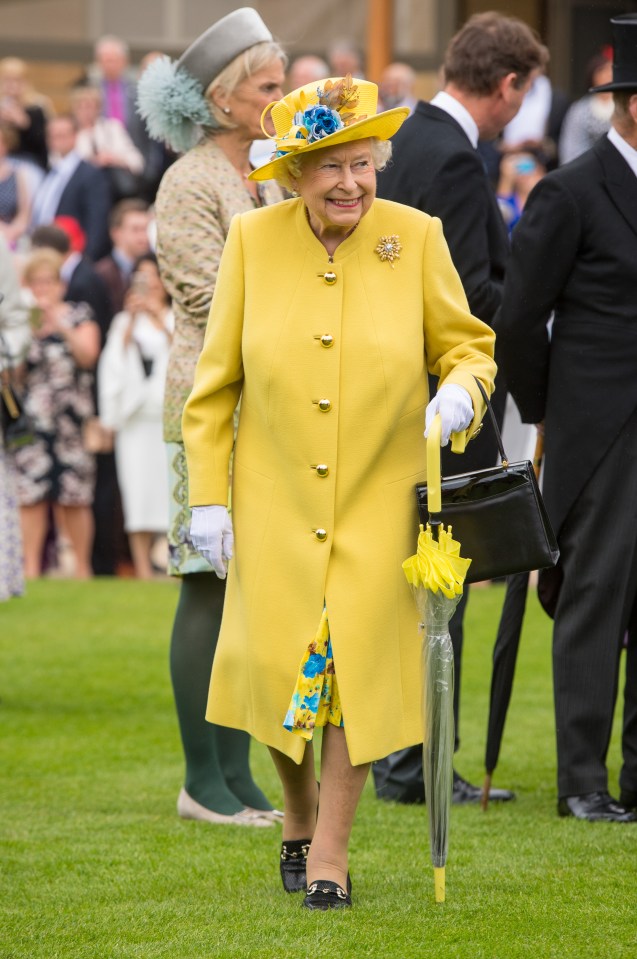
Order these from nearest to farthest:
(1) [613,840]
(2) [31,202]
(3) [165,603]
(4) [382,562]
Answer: (4) [382,562] < (1) [613,840] < (3) [165,603] < (2) [31,202]

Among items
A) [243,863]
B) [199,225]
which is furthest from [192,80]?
[243,863]

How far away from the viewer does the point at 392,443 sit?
458 centimetres

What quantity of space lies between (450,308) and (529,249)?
1.31 meters

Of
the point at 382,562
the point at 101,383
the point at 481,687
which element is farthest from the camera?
the point at 101,383

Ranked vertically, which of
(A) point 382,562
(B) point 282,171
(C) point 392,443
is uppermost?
(B) point 282,171

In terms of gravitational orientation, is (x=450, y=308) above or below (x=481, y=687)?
above

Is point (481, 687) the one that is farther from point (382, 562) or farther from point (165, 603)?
point (382, 562)

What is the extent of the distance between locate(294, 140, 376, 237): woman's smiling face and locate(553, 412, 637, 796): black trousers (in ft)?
5.48

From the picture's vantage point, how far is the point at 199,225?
5684 millimetres

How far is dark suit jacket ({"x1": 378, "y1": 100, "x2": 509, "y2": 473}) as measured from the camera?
599 cm

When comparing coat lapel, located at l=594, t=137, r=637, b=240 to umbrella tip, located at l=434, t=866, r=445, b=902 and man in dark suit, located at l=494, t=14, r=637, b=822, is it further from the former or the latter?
umbrella tip, located at l=434, t=866, r=445, b=902

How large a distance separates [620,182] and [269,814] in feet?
7.72

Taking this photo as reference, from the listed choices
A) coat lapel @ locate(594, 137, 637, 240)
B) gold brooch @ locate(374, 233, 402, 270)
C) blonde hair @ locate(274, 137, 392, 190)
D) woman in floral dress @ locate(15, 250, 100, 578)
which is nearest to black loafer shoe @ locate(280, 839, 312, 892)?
gold brooch @ locate(374, 233, 402, 270)

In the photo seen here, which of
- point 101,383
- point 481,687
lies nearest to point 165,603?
point 101,383
